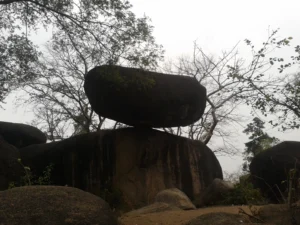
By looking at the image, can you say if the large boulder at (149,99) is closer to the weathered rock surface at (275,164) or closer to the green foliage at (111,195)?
the green foliage at (111,195)

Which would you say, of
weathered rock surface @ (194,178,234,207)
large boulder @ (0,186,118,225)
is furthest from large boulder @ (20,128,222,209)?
large boulder @ (0,186,118,225)

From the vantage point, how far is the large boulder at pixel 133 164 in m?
11.6

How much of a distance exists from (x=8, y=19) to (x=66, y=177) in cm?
532

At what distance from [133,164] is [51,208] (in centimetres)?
797

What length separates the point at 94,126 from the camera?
1830 centimetres

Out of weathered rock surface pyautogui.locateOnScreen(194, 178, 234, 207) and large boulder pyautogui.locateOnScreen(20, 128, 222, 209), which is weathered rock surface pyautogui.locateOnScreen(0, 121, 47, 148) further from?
weathered rock surface pyautogui.locateOnScreen(194, 178, 234, 207)

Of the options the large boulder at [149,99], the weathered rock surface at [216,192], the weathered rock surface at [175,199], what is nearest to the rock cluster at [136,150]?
the large boulder at [149,99]

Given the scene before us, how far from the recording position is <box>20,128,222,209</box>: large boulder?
458 inches

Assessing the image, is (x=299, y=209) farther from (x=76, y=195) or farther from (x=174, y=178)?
(x=174, y=178)

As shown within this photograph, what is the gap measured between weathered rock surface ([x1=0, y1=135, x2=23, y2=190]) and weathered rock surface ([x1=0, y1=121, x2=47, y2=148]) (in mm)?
4126

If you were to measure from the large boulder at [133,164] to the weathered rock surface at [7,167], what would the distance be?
1.60 meters

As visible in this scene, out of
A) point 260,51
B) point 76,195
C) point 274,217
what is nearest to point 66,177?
point 260,51

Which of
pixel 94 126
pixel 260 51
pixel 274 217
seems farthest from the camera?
pixel 94 126

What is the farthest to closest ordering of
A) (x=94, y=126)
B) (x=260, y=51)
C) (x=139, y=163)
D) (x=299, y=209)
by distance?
(x=94, y=126), (x=139, y=163), (x=260, y=51), (x=299, y=209)
